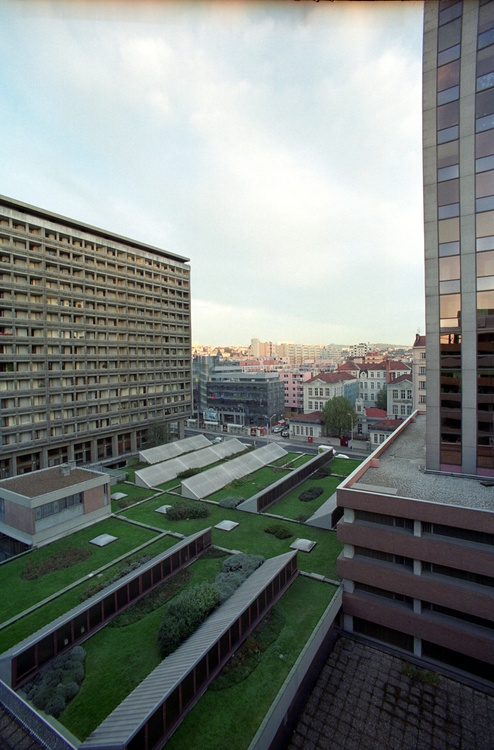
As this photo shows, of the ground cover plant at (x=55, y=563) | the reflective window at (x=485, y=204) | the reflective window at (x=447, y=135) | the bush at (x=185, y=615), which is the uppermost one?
the reflective window at (x=447, y=135)

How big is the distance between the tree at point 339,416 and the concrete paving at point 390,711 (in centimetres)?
5078

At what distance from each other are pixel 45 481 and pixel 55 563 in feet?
32.7

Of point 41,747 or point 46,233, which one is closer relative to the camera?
point 41,747

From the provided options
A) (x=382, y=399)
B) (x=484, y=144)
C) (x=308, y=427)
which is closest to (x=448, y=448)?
(x=484, y=144)

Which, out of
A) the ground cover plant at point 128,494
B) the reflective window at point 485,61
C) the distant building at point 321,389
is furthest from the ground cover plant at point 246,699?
the distant building at point 321,389

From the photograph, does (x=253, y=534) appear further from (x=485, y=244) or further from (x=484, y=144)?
(x=484, y=144)

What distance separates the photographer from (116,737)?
43.3 feet

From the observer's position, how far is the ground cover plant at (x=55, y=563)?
24.0 meters

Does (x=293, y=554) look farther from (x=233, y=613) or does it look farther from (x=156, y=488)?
(x=156, y=488)

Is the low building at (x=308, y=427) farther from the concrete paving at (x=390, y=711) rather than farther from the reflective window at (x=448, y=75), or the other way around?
the reflective window at (x=448, y=75)

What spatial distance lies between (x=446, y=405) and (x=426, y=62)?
79.1 feet

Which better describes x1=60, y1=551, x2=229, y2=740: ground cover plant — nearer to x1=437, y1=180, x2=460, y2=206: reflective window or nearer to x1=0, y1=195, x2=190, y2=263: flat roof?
x1=437, y1=180, x2=460, y2=206: reflective window

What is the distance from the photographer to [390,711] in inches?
701

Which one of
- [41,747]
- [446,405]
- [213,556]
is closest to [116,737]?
[41,747]
